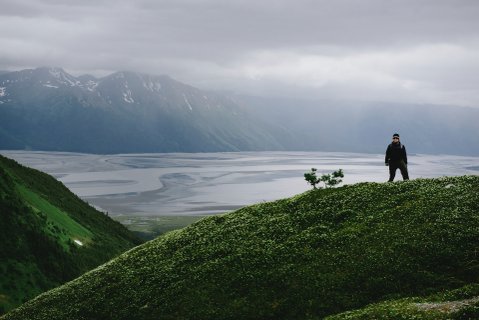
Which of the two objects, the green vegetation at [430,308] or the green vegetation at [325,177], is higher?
the green vegetation at [325,177]

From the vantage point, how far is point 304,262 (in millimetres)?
39781

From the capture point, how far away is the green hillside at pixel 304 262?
3450 centimetres

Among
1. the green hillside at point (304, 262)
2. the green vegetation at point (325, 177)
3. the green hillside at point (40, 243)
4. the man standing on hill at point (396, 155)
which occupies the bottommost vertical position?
the green hillside at point (40, 243)

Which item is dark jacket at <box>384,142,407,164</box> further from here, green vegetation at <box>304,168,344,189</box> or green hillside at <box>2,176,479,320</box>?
green vegetation at <box>304,168,344,189</box>

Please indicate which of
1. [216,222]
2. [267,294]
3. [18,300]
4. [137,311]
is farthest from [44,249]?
[267,294]

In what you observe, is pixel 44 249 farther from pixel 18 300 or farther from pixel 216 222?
pixel 216 222

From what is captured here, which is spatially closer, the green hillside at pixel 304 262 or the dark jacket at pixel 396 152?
the green hillside at pixel 304 262

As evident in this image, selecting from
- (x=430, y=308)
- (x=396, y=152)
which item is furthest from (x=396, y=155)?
(x=430, y=308)

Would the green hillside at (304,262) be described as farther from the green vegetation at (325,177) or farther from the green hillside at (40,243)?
the green hillside at (40,243)

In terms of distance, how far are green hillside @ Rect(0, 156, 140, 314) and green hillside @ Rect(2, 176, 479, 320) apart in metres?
51.0

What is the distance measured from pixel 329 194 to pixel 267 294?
16.6 meters

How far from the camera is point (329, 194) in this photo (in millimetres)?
50719

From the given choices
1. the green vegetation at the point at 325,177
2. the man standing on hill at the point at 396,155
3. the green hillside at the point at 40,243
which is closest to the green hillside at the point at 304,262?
the man standing on hill at the point at 396,155

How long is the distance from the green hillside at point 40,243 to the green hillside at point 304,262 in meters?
51.0
